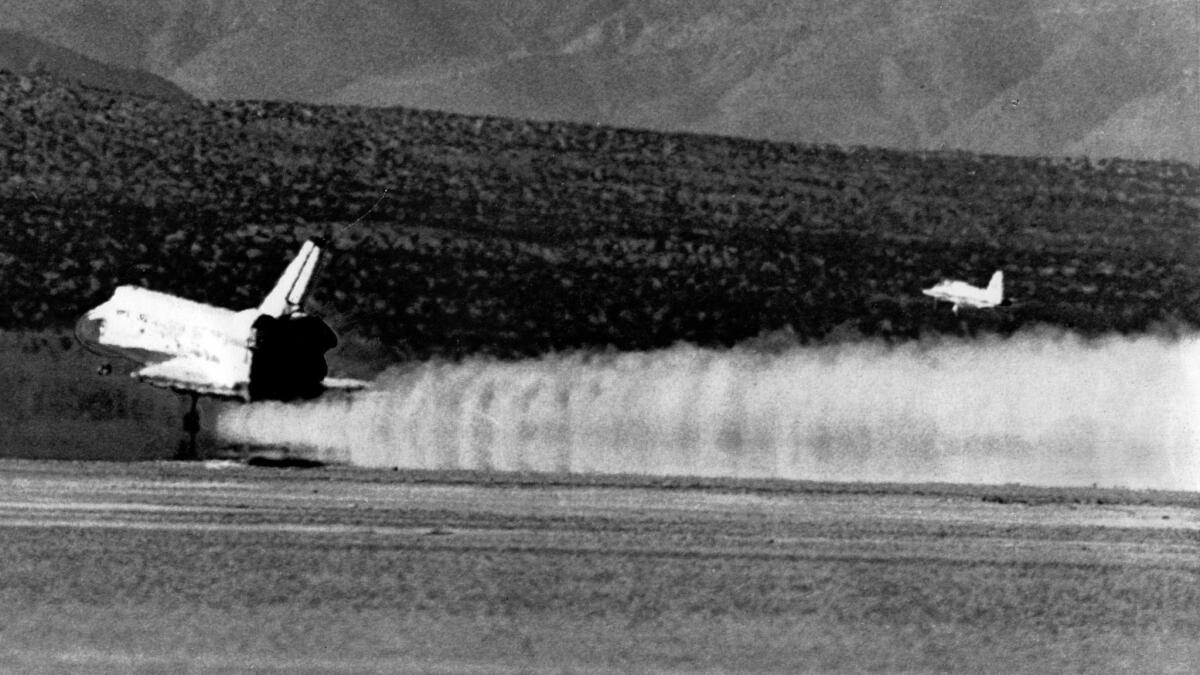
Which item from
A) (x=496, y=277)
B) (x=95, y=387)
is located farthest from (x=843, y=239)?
(x=95, y=387)

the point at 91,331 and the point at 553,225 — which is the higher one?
the point at 553,225

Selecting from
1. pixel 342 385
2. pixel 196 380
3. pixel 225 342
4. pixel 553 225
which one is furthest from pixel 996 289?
pixel 196 380

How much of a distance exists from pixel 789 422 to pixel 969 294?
56.4 meters

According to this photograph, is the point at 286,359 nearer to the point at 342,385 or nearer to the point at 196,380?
the point at 342,385

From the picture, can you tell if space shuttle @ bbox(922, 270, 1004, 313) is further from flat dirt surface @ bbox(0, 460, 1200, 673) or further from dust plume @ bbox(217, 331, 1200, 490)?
flat dirt surface @ bbox(0, 460, 1200, 673)

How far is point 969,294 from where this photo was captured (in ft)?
425

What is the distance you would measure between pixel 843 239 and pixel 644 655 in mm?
114314

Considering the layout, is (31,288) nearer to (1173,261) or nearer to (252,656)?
(1173,261)

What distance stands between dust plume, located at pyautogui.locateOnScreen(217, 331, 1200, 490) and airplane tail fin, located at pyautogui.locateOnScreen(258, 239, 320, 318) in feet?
8.60

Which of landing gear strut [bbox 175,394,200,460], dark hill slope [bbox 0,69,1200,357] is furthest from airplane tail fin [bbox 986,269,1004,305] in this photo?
landing gear strut [bbox 175,394,200,460]

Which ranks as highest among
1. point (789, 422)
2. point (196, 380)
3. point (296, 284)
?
point (296, 284)

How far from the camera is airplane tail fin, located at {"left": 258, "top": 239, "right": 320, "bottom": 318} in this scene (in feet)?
268

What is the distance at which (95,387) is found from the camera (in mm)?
82062

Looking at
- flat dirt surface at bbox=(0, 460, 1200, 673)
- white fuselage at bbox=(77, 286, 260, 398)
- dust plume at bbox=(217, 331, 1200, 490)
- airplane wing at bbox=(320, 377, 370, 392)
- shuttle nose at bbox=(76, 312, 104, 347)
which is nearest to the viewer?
flat dirt surface at bbox=(0, 460, 1200, 673)
